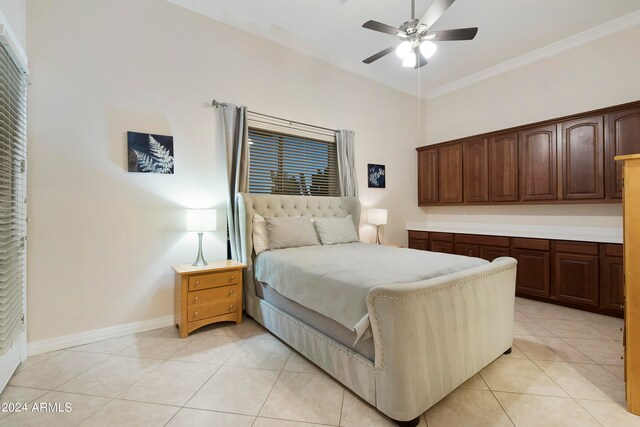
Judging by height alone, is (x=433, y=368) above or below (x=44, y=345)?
above

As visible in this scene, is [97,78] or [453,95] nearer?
[97,78]

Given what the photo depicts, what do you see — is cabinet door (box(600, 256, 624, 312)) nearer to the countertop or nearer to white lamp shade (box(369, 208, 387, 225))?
the countertop

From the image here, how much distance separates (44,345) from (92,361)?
1.65ft

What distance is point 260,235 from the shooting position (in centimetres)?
292

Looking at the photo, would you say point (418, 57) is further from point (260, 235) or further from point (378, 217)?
point (260, 235)

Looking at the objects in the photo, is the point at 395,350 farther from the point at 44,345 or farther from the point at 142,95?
the point at 142,95

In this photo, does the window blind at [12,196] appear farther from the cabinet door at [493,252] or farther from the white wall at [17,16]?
the cabinet door at [493,252]

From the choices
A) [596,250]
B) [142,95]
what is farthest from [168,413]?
[596,250]

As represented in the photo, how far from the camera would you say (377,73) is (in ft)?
14.7

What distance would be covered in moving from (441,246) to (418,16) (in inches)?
121

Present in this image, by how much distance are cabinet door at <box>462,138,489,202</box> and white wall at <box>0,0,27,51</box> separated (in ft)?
16.4

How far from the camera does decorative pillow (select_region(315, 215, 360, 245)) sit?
3.25 metres

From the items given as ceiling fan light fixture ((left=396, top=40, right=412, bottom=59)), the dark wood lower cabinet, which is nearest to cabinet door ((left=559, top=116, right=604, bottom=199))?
the dark wood lower cabinet

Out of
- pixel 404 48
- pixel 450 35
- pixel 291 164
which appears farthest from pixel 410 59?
pixel 291 164
